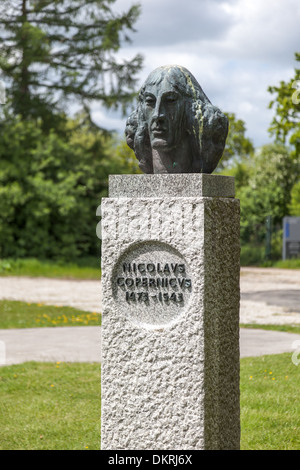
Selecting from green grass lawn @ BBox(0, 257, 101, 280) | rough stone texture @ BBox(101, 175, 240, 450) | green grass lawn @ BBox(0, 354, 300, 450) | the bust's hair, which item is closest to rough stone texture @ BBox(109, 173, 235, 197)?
rough stone texture @ BBox(101, 175, 240, 450)

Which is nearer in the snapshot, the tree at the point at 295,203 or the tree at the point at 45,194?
the tree at the point at 45,194

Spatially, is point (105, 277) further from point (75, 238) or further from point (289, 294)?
point (75, 238)

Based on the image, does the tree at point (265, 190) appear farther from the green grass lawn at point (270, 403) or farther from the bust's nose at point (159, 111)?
the bust's nose at point (159, 111)

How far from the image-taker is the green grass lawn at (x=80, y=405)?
5.36 meters

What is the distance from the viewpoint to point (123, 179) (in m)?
4.04

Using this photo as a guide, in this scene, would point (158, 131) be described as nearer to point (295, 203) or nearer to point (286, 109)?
point (286, 109)

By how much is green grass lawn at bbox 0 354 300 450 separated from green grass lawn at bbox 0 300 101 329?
2.93m

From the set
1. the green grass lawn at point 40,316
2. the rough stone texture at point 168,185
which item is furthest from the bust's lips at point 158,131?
the green grass lawn at point 40,316

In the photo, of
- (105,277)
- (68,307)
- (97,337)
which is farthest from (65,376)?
(68,307)

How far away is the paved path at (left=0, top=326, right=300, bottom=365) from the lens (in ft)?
26.5

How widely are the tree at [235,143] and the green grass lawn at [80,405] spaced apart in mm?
25620

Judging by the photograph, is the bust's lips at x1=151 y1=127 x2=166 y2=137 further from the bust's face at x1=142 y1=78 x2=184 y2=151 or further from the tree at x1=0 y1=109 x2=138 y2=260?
the tree at x1=0 y1=109 x2=138 y2=260

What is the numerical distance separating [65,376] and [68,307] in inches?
222
